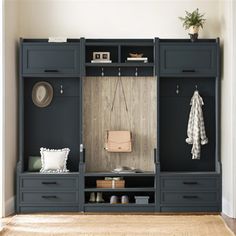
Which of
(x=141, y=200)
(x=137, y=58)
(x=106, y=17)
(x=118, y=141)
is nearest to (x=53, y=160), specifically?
(x=118, y=141)

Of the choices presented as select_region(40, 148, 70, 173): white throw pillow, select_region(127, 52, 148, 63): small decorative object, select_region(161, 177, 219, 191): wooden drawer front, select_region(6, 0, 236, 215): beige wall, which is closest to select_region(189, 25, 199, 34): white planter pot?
select_region(6, 0, 236, 215): beige wall

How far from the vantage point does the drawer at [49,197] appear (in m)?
7.55

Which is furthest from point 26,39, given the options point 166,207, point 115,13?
point 166,207

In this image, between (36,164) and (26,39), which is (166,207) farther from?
(26,39)

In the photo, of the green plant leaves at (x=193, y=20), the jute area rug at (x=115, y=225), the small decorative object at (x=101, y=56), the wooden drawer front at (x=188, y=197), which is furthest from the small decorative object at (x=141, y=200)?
the green plant leaves at (x=193, y=20)

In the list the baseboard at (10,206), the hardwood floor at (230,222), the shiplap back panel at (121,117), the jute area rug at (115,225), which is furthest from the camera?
the shiplap back panel at (121,117)

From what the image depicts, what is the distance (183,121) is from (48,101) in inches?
68.5

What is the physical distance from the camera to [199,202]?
755cm

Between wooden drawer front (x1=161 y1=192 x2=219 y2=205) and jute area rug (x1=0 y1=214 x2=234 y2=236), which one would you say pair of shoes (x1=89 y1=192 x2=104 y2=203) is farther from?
wooden drawer front (x1=161 y1=192 x2=219 y2=205)

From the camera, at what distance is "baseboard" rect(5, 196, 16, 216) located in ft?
23.9

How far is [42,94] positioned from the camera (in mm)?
7840

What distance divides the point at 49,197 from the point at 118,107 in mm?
1442

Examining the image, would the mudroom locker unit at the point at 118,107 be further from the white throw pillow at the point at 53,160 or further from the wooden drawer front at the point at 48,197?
the wooden drawer front at the point at 48,197

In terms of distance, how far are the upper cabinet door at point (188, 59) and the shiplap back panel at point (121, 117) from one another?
0.41 m
